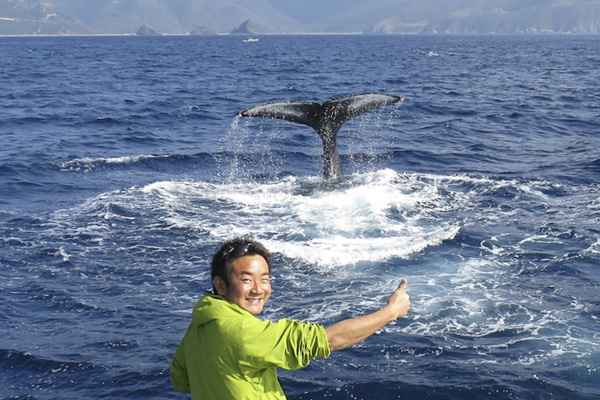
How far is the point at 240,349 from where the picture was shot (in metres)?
3.53

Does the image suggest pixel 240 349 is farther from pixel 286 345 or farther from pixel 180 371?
pixel 180 371

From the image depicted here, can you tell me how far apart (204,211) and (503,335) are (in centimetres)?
714

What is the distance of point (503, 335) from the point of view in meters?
9.29

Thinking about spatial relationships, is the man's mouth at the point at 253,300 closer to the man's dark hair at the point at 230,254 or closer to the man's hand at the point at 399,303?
the man's dark hair at the point at 230,254

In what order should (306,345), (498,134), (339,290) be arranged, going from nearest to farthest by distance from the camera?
1. (306,345)
2. (339,290)
3. (498,134)

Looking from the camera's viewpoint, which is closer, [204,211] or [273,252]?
[273,252]

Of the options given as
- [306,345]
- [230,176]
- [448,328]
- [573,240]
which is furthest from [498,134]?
[306,345]

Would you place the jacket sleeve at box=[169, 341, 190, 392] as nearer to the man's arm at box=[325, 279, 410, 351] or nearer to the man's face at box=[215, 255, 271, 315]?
the man's face at box=[215, 255, 271, 315]

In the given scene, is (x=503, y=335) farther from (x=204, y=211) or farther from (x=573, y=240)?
(x=204, y=211)

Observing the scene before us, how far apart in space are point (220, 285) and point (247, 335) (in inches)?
14.0

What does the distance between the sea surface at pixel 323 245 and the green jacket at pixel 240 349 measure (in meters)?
4.44

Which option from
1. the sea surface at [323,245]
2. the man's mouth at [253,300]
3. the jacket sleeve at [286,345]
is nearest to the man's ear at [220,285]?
the man's mouth at [253,300]

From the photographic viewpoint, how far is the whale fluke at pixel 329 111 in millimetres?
14750

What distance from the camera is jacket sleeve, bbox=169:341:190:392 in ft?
12.9
